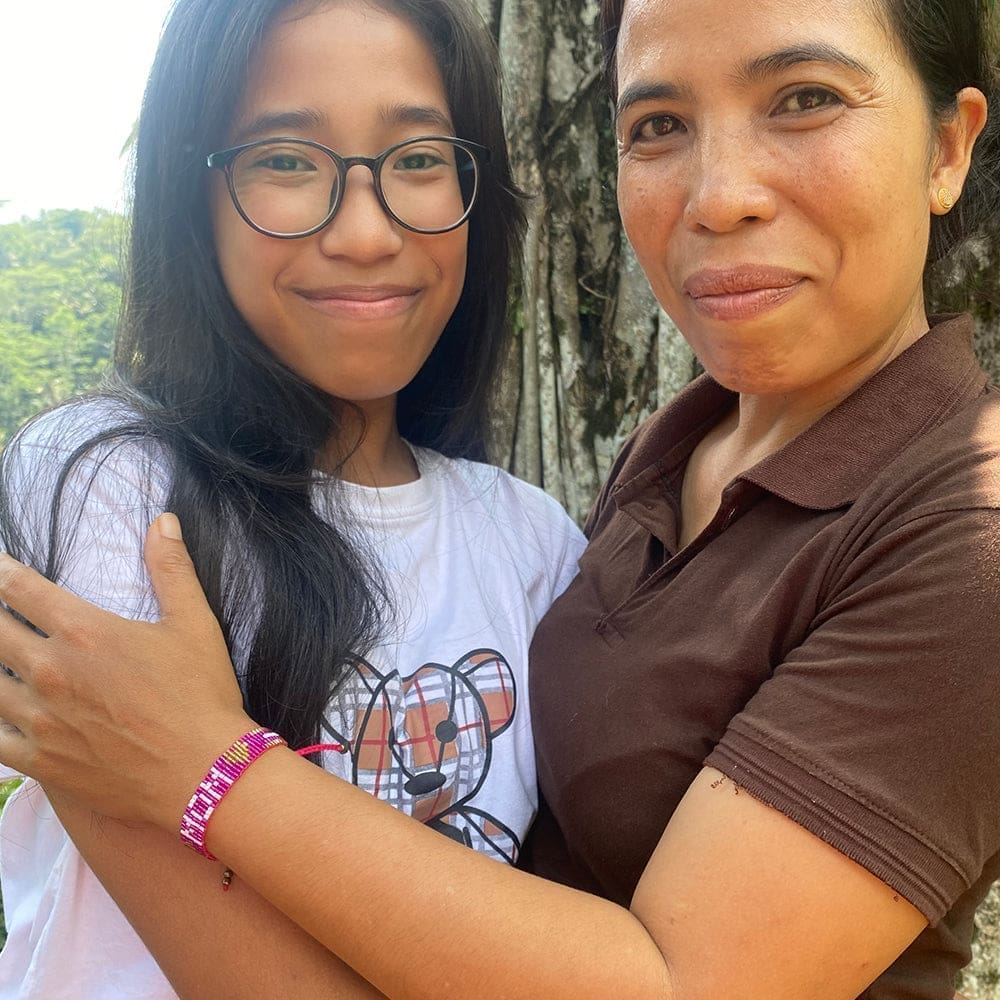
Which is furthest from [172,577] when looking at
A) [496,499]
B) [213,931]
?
[496,499]

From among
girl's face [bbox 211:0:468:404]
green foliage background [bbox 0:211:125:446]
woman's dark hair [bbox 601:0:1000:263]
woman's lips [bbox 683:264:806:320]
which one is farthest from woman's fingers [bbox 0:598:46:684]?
green foliage background [bbox 0:211:125:446]

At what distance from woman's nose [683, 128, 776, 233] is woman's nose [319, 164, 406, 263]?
49 centimetres

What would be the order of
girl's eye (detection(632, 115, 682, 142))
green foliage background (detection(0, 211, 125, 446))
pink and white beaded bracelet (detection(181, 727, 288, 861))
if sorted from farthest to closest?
green foliage background (detection(0, 211, 125, 446)) → girl's eye (detection(632, 115, 682, 142)) → pink and white beaded bracelet (detection(181, 727, 288, 861))

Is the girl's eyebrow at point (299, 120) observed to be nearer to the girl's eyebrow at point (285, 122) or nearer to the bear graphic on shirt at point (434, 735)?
the girl's eyebrow at point (285, 122)

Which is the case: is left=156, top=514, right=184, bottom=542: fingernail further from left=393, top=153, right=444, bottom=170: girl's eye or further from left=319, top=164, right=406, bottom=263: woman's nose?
left=393, top=153, right=444, bottom=170: girl's eye

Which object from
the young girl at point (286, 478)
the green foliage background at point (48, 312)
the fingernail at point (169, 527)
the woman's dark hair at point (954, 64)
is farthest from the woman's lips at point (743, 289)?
the green foliage background at point (48, 312)

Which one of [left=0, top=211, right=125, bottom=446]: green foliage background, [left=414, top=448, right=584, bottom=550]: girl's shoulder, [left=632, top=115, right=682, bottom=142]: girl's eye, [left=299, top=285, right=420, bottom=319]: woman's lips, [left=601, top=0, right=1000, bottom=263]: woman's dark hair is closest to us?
[left=601, top=0, right=1000, bottom=263]: woman's dark hair

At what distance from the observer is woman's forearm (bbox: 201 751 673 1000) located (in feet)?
3.74

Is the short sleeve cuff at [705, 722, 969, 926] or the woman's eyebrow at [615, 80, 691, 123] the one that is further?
the woman's eyebrow at [615, 80, 691, 123]

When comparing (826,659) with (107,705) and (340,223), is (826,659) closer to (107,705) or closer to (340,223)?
(107,705)

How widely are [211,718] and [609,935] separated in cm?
51

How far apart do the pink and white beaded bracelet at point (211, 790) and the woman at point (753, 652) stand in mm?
14

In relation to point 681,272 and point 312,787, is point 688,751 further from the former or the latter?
point 681,272

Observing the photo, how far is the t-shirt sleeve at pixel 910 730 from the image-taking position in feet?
3.52
